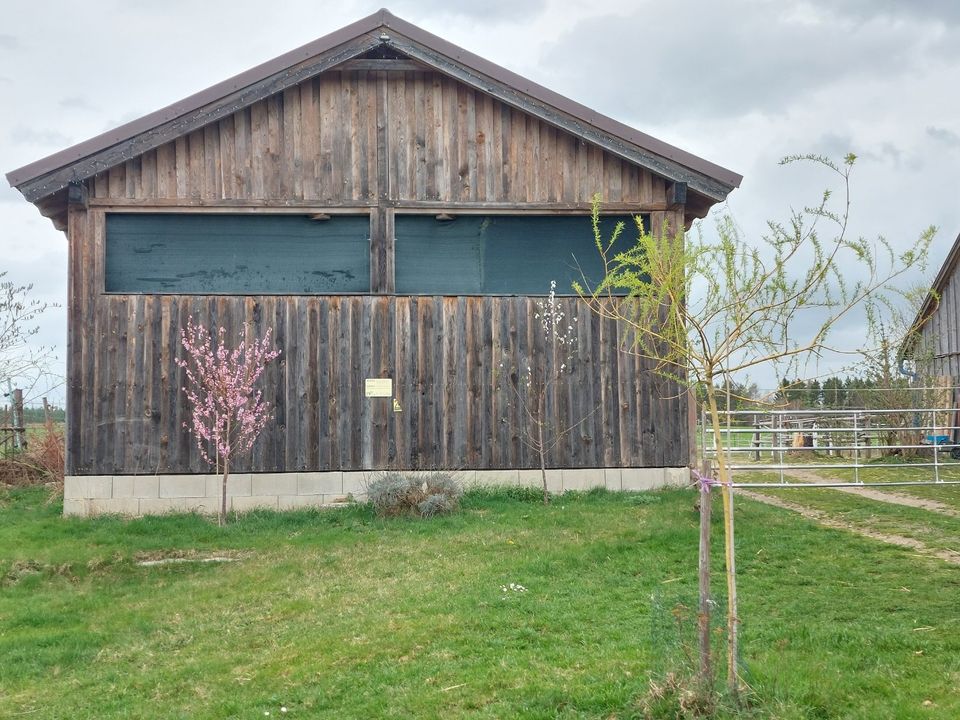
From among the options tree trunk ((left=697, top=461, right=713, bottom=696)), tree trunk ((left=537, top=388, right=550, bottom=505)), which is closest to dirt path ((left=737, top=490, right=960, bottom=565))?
tree trunk ((left=537, top=388, right=550, bottom=505))

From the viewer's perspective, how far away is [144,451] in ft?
43.7

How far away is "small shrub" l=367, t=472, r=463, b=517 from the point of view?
12.2 meters

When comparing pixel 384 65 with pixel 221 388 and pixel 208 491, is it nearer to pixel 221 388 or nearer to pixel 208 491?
pixel 221 388

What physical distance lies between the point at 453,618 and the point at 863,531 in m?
5.93

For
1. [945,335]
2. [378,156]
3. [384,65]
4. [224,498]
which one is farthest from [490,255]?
[945,335]

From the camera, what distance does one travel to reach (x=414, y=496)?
12352 millimetres

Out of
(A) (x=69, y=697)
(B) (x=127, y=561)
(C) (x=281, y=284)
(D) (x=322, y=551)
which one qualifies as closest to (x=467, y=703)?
(A) (x=69, y=697)

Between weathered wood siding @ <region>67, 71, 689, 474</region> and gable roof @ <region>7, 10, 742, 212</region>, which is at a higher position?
gable roof @ <region>7, 10, 742, 212</region>

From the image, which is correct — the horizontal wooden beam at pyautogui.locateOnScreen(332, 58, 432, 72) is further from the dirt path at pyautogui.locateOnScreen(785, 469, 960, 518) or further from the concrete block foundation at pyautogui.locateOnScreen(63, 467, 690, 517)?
the dirt path at pyautogui.locateOnScreen(785, 469, 960, 518)

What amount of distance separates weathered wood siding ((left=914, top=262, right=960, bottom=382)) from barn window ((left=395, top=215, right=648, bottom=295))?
12.8 metres

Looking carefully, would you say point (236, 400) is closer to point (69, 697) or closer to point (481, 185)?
point (481, 185)

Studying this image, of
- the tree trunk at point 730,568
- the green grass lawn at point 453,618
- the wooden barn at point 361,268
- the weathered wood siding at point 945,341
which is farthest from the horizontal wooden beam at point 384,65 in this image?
the weathered wood siding at point 945,341

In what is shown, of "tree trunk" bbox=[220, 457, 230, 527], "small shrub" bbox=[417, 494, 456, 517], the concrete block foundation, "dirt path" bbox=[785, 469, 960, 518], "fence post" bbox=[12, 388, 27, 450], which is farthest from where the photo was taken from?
"fence post" bbox=[12, 388, 27, 450]

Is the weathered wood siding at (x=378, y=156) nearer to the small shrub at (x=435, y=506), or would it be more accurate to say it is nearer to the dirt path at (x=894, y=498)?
the small shrub at (x=435, y=506)
